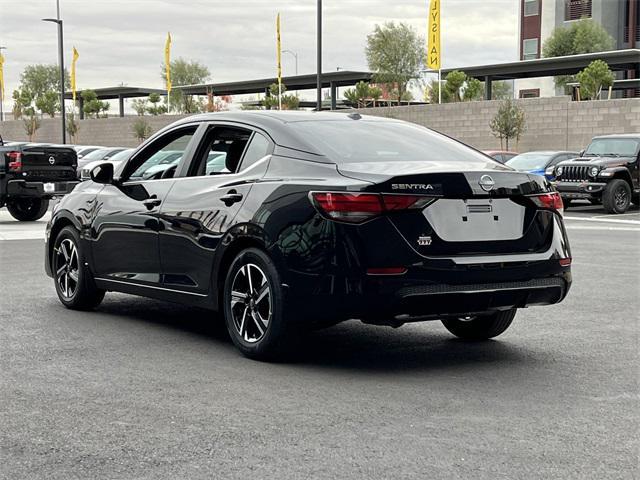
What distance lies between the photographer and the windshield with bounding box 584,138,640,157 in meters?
25.3

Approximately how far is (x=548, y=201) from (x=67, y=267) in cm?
419

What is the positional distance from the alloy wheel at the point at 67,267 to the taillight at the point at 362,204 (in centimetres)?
327

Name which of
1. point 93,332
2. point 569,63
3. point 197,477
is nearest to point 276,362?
point 93,332

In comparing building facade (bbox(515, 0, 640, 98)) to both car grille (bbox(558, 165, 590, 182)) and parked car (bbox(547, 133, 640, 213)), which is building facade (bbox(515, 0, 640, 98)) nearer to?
parked car (bbox(547, 133, 640, 213))

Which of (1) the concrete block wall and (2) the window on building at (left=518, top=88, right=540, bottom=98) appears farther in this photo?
(2) the window on building at (left=518, top=88, right=540, bottom=98)

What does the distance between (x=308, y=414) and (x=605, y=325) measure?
3619 millimetres

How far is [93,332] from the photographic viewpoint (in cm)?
756

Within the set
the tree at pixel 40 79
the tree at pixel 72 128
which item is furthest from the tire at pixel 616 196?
the tree at pixel 40 79

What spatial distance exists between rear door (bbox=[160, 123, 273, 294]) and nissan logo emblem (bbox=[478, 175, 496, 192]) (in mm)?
1399

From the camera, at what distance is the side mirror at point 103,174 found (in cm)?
802

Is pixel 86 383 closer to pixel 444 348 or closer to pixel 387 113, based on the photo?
pixel 444 348

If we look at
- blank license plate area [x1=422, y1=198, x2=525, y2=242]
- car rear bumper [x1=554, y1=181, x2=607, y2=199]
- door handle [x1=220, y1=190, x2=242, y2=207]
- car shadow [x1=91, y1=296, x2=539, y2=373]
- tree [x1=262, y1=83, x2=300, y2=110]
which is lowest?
car shadow [x1=91, y1=296, x2=539, y2=373]

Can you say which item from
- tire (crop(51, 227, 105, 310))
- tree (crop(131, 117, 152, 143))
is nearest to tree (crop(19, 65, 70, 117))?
tree (crop(131, 117, 152, 143))

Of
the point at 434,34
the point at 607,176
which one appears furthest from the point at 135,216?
the point at 434,34
